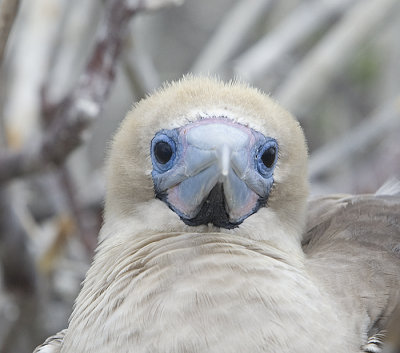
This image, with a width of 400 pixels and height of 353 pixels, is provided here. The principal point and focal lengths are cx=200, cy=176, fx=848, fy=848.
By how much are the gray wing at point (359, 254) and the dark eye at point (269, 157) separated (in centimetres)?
28

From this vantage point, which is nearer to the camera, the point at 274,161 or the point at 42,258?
the point at 274,161

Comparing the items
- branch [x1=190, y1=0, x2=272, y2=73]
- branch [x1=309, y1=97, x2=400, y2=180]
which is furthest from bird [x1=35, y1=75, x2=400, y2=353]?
branch [x1=190, y1=0, x2=272, y2=73]

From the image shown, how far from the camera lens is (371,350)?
6.41 feet

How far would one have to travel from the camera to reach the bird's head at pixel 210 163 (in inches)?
84.0

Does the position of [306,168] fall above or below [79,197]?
above

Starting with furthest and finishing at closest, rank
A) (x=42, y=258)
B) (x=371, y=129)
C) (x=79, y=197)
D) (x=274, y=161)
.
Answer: (x=371, y=129) → (x=79, y=197) → (x=42, y=258) → (x=274, y=161)

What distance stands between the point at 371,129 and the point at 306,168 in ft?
6.95

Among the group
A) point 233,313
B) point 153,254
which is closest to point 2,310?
point 153,254

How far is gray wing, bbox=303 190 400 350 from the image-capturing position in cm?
205

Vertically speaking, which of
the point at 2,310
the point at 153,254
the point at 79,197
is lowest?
the point at 2,310

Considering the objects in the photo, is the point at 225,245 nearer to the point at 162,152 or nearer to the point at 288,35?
the point at 162,152

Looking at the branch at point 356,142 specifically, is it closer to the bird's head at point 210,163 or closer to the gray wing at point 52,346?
the bird's head at point 210,163

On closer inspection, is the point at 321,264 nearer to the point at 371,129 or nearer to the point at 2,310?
the point at 2,310

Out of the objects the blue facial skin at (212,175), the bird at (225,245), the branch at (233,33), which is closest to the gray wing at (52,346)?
the bird at (225,245)
